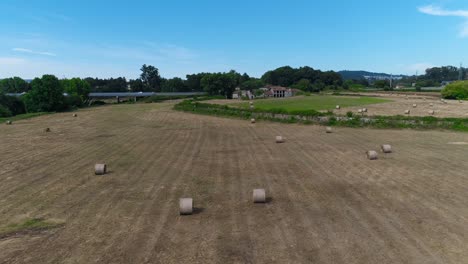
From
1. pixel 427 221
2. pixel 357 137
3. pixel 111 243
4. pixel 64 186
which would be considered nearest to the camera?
pixel 111 243

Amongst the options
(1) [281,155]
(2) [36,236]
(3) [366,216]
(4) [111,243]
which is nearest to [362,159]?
(1) [281,155]

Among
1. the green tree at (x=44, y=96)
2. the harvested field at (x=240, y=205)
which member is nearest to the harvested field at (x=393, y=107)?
the harvested field at (x=240, y=205)

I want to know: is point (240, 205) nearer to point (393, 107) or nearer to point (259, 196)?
point (259, 196)

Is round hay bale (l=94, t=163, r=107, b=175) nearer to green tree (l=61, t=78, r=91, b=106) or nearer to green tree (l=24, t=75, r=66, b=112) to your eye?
green tree (l=24, t=75, r=66, b=112)

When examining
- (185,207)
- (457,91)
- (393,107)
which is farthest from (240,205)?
(457,91)

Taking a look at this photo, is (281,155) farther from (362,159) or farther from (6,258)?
(6,258)
